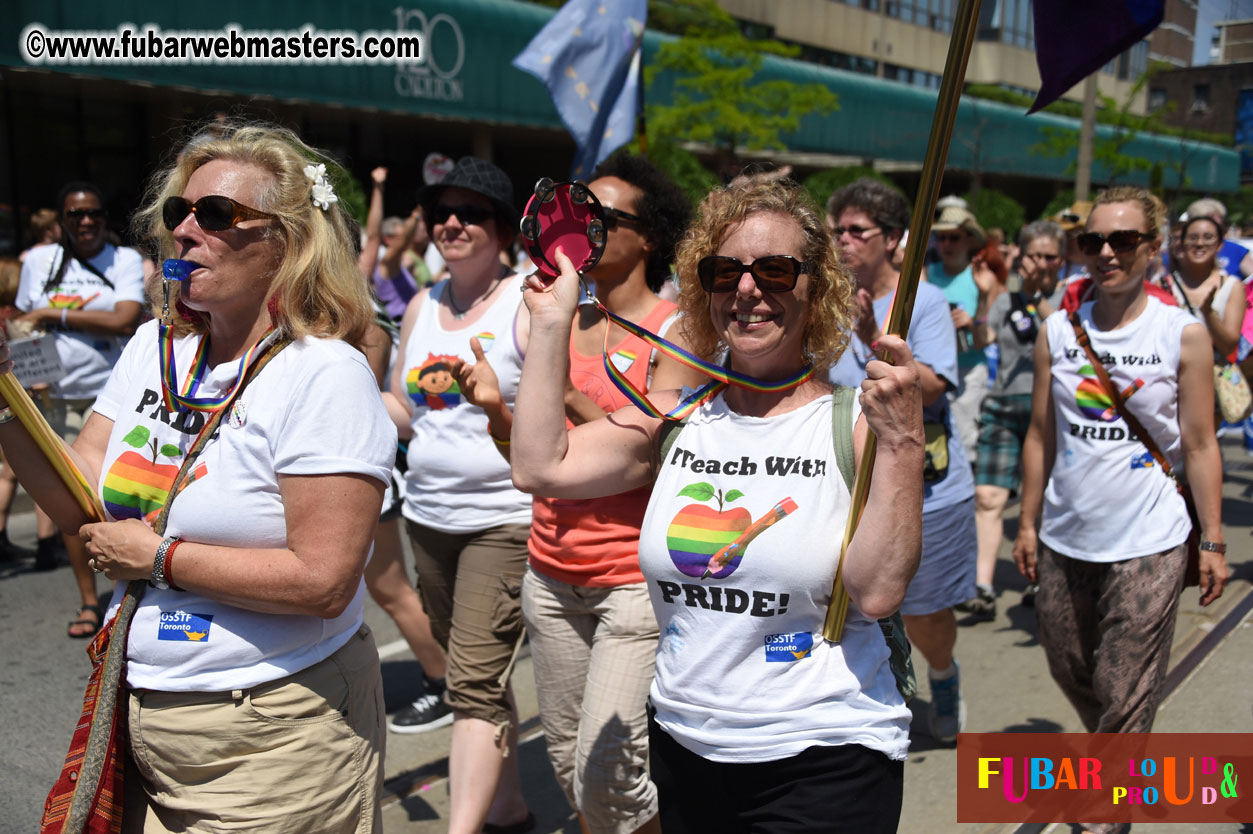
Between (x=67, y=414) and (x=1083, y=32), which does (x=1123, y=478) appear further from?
(x=67, y=414)

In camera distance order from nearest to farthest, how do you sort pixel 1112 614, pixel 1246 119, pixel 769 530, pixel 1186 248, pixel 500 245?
Answer: pixel 769 530, pixel 1112 614, pixel 500 245, pixel 1186 248, pixel 1246 119

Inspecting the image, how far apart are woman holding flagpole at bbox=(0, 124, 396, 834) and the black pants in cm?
73

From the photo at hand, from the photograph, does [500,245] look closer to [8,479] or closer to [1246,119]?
[8,479]

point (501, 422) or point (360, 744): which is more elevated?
point (501, 422)

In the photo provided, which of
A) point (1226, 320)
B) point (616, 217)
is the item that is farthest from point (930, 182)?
point (1226, 320)

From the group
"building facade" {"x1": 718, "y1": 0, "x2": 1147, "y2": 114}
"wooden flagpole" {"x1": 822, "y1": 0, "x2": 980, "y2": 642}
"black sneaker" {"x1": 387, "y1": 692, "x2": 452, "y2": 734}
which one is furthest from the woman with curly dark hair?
"building facade" {"x1": 718, "y1": 0, "x2": 1147, "y2": 114}

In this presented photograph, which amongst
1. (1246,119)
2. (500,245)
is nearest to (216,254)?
(500,245)

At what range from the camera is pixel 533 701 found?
4.78 metres

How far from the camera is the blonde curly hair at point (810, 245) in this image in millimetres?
2369

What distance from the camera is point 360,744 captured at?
2.32 metres

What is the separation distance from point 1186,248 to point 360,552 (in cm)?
615

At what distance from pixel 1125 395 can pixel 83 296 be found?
19.2 feet

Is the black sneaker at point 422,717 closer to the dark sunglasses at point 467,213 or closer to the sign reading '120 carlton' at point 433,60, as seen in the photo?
the dark sunglasses at point 467,213

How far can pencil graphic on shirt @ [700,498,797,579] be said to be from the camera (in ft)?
7.05
